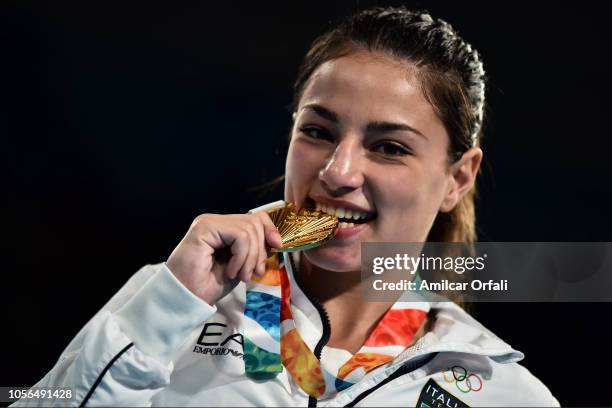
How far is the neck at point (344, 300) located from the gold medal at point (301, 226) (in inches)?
9.0

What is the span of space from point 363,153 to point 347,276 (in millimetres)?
366

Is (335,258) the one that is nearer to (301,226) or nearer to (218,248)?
(301,226)

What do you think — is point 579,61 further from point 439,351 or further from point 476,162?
point 439,351

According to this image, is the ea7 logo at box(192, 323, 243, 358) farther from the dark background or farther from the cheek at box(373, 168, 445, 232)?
the dark background

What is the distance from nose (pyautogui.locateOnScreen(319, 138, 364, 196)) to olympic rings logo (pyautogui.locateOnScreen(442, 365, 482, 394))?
0.54 meters

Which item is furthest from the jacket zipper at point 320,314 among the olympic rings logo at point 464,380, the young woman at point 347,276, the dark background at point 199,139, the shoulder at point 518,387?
the dark background at point 199,139

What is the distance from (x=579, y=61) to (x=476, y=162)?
88cm

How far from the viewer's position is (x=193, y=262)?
4.86ft

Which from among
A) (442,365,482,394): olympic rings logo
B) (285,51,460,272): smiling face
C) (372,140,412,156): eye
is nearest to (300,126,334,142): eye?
(285,51,460,272): smiling face

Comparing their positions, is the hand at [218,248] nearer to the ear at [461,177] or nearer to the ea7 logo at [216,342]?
the ea7 logo at [216,342]

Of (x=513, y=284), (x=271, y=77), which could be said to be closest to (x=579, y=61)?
(x=513, y=284)

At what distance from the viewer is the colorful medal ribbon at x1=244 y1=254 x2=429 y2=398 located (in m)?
1.69

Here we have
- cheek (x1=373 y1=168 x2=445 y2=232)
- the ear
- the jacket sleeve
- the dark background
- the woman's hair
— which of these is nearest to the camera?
the jacket sleeve

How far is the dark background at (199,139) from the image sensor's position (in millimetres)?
2389
